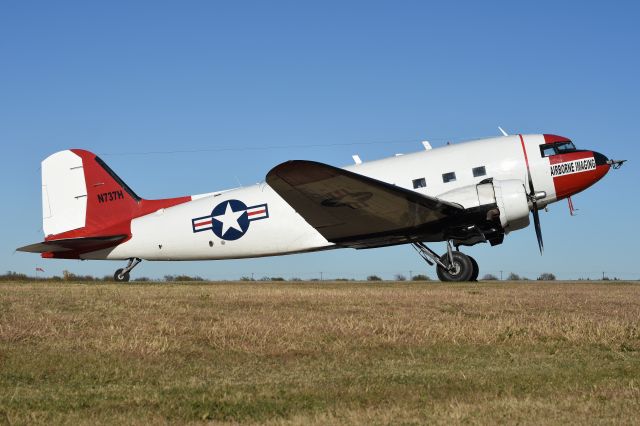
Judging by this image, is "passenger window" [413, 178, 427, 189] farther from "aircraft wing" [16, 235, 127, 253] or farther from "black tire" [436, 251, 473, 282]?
"aircraft wing" [16, 235, 127, 253]

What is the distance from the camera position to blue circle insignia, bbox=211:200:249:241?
91.9 ft

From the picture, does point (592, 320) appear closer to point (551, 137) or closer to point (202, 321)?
point (202, 321)

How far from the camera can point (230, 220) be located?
28203 mm

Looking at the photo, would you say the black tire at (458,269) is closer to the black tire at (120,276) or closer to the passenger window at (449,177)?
the passenger window at (449,177)

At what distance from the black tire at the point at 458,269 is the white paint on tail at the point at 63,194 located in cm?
1573

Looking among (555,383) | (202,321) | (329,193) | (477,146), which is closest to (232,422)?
(555,383)

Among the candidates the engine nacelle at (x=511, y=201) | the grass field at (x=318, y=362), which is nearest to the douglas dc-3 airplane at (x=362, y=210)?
the engine nacelle at (x=511, y=201)

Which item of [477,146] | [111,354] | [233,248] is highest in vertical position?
[477,146]

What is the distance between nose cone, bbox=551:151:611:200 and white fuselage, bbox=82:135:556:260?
0.37m

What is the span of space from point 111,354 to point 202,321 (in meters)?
3.31

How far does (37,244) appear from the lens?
96.0 feet

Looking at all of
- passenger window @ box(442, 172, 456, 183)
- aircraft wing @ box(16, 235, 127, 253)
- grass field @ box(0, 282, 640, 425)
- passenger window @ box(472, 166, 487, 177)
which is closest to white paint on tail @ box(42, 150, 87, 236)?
aircraft wing @ box(16, 235, 127, 253)

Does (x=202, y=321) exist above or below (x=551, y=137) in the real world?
below

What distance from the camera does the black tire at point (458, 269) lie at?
26.3m
